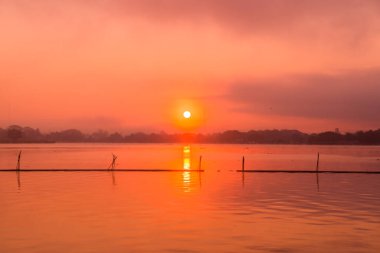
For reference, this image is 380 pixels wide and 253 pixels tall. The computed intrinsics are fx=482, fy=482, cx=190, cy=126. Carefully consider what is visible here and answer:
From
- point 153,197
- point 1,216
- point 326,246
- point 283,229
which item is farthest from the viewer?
point 153,197

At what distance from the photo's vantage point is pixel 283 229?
17688 millimetres

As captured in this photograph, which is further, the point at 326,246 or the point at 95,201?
the point at 95,201

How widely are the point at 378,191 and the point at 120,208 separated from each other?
58.5 ft

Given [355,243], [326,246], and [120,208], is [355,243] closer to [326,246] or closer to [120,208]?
[326,246]

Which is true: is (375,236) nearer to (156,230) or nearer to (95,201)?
(156,230)

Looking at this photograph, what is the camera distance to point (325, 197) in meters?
27.8

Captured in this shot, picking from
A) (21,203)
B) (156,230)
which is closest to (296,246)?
(156,230)

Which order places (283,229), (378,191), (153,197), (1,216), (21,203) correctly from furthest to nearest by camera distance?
(378,191)
(153,197)
(21,203)
(1,216)
(283,229)

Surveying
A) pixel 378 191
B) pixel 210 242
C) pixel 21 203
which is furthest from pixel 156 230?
pixel 378 191

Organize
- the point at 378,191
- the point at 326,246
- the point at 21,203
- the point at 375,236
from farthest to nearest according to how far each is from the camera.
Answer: the point at 378,191, the point at 21,203, the point at 375,236, the point at 326,246

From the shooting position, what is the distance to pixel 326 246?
593 inches

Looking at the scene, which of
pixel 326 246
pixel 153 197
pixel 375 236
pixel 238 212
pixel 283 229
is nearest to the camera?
pixel 326 246

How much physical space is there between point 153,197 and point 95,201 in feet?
12.0

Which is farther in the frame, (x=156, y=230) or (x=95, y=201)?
(x=95, y=201)
